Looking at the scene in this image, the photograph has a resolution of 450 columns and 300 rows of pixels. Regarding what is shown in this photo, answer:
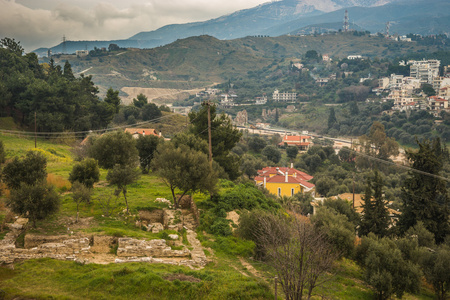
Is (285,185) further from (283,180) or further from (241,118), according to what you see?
(241,118)

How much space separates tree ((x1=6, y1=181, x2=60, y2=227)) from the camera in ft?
46.1

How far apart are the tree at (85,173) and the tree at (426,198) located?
66.0ft

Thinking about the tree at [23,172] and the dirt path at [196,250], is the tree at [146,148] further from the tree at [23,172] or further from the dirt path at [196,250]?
the dirt path at [196,250]

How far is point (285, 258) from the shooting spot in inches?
455

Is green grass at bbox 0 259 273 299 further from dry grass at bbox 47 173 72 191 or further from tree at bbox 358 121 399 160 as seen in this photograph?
tree at bbox 358 121 399 160

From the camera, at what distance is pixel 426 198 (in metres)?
24.8

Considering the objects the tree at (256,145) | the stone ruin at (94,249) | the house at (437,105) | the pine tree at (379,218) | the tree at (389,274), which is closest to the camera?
the stone ruin at (94,249)

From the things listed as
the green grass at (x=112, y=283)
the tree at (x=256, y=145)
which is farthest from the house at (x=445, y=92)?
the green grass at (x=112, y=283)

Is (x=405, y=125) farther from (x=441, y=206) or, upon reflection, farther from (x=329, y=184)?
(x=441, y=206)

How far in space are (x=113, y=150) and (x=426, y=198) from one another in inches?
813

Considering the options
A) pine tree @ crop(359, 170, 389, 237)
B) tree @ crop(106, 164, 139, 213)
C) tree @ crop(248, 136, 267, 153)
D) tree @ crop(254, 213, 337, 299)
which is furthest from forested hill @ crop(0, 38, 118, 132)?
tree @ crop(254, 213, 337, 299)

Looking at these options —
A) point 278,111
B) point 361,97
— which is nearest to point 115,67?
point 278,111

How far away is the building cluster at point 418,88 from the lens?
10131 cm

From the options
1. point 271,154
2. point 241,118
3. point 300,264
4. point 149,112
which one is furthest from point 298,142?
point 300,264
